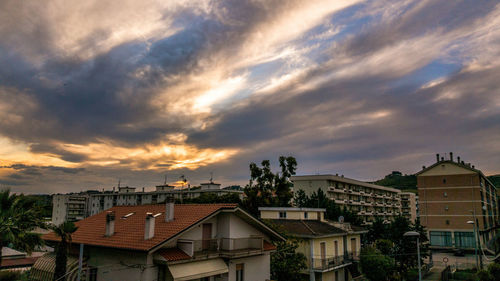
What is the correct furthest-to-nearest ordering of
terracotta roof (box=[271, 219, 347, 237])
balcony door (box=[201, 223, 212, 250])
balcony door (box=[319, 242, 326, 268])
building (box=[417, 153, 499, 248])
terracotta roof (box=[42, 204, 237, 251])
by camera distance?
building (box=[417, 153, 499, 248]) < balcony door (box=[319, 242, 326, 268]) < terracotta roof (box=[271, 219, 347, 237]) < balcony door (box=[201, 223, 212, 250]) < terracotta roof (box=[42, 204, 237, 251])

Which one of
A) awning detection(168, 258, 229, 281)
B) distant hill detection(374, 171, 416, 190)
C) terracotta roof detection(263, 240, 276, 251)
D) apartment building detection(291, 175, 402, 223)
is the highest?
distant hill detection(374, 171, 416, 190)

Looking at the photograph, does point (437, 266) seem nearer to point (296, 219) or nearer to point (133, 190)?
point (296, 219)

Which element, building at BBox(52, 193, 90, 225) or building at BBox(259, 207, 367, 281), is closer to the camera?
building at BBox(259, 207, 367, 281)

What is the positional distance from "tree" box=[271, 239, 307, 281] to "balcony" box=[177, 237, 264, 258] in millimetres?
7617

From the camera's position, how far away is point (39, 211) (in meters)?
16.9

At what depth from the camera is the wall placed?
21.3m

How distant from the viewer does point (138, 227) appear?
67.8 ft

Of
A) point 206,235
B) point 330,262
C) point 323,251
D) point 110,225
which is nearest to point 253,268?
point 206,235

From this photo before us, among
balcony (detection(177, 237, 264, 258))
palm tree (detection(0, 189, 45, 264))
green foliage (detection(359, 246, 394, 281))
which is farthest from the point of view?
green foliage (detection(359, 246, 394, 281))

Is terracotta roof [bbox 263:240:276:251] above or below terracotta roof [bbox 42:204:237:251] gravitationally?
below

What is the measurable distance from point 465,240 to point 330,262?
45322 millimetres

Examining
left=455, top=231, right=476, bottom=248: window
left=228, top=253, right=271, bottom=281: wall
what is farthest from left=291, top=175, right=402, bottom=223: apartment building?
left=228, top=253, right=271, bottom=281: wall

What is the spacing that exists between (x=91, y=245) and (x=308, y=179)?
62.8 meters

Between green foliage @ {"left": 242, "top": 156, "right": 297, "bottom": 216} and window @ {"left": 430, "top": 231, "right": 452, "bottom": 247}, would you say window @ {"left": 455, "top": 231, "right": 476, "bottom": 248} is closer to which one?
window @ {"left": 430, "top": 231, "right": 452, "bottom": 247}
